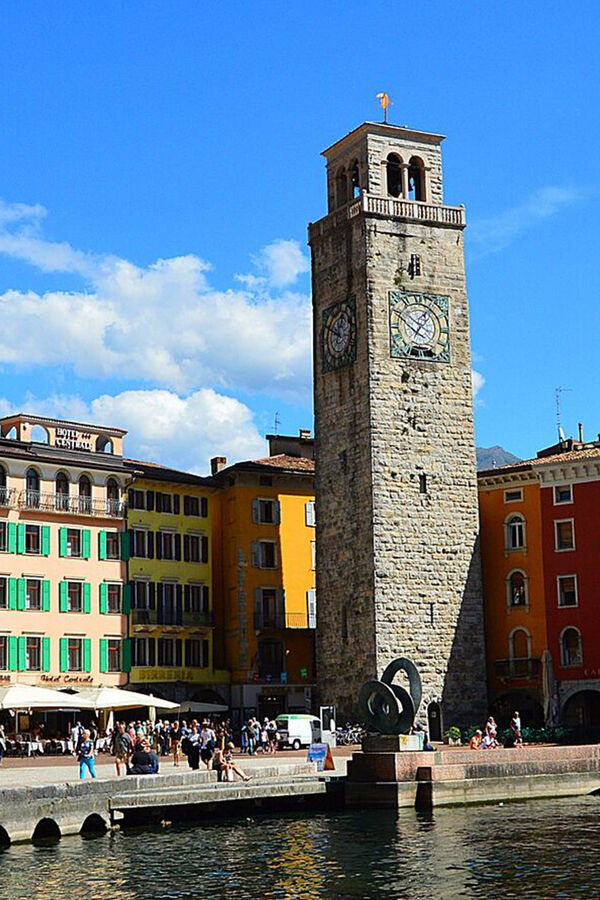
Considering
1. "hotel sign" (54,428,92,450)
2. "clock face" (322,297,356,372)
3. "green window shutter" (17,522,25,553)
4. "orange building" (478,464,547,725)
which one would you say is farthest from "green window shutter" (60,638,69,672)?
"orange building" (478,464,547,725)

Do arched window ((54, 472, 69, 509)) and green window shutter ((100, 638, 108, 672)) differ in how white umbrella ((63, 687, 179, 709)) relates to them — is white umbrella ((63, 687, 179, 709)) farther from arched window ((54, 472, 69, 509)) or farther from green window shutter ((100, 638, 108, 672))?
arched window ((54, 472, 69, 509))

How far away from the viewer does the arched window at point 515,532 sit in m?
60.6

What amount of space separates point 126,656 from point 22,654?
4928 mm

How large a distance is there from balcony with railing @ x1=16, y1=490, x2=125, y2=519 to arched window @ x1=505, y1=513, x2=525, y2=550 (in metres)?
15.2

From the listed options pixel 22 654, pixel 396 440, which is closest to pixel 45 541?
pixel 22 654

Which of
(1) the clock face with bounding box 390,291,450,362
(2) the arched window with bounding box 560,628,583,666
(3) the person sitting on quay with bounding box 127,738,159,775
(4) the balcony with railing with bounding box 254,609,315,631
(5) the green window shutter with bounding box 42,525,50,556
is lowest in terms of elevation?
(3) the person sitting on quay with bounding box 127,738,159,775

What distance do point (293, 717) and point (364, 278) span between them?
54.9ft

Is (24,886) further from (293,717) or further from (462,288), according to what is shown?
(462,288)

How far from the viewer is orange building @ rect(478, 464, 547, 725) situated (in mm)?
59031

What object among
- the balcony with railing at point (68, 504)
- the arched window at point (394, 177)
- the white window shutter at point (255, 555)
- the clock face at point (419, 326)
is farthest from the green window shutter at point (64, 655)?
the arched window at point (394, 177)

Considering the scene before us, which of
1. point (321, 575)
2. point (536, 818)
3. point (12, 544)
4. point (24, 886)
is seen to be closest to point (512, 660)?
point (321, 575)

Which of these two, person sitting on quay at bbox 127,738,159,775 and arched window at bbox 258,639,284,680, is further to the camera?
arched window at bbox 258,639,284,680

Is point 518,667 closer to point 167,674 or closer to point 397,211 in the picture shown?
point 167,674

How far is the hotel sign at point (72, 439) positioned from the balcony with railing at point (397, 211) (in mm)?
12479
